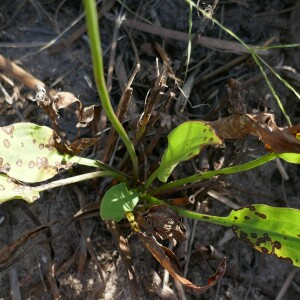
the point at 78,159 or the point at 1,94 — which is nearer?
the point at 78,159

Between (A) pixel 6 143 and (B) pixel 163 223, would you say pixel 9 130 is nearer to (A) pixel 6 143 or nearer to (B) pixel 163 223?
(A) pixel 6 143

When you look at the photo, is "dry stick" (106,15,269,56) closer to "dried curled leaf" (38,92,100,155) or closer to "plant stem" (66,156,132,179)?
"dried curled leaf" (38,92,100,155)

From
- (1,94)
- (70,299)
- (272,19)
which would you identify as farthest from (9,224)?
(272,19)

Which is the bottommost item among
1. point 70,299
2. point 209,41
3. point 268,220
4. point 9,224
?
point 70,299

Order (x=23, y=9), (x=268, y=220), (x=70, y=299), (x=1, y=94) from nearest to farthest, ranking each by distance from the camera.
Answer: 1. (x=268, y=220)
2. (x=70, y=299)
3. (x=1, y=94)
4. (x=23, y=9)

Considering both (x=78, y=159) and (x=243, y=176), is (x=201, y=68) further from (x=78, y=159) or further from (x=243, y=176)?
(x=78, y=159)

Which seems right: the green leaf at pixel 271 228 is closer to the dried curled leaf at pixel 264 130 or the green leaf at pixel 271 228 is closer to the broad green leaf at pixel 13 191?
the dried curled leaf at pixel 264 130

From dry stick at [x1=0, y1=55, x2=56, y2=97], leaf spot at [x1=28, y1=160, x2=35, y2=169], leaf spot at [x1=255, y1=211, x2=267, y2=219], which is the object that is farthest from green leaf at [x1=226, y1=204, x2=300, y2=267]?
dry stick at [x1=0, y1=55, x2=56, y2=97]
